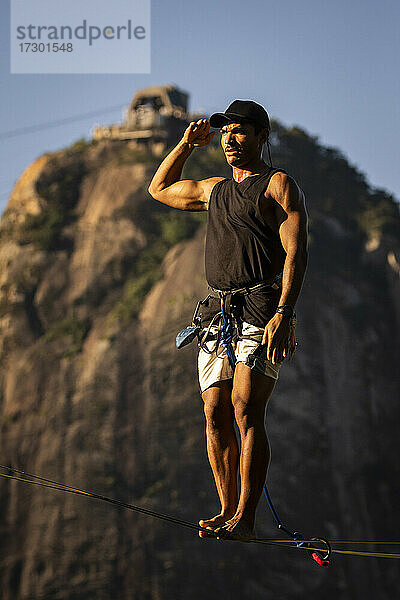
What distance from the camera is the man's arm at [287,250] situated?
24.0 feet

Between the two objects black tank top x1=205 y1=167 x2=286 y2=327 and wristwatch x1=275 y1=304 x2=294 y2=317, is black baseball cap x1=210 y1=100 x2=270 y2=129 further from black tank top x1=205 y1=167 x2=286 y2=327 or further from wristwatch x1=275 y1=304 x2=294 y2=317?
wristwatch x1=275 y1=304 x2=294 y2=317

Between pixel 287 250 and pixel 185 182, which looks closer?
pixel 287 250

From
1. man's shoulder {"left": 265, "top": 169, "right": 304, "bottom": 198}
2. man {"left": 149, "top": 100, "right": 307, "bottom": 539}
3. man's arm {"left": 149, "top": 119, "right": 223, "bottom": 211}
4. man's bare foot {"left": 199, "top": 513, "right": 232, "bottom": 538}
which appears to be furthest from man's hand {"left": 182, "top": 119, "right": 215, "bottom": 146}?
man's bare foot {"left": 199, "top": 513, "right": 232, "bottom": 538}

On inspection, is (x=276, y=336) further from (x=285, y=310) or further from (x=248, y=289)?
(x=248, y=289)

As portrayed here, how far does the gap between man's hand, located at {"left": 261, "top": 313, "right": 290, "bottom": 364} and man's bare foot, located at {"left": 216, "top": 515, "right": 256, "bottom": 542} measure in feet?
4.06

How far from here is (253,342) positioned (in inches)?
297

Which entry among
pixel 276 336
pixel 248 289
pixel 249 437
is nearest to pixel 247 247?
pixel 248 289

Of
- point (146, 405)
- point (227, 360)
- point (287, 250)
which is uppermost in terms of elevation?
point (287, 250)

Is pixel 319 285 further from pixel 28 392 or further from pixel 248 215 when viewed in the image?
pixel 248 215

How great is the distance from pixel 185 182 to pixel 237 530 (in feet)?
9.50

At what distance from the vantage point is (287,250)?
7.41 m

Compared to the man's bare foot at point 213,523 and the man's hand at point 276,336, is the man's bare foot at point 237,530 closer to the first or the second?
the man's bare foot at point 213,523

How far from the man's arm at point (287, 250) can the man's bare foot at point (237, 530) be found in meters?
1.24

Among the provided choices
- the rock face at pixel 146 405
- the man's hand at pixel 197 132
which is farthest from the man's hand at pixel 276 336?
the rock face at pixel 146 405
